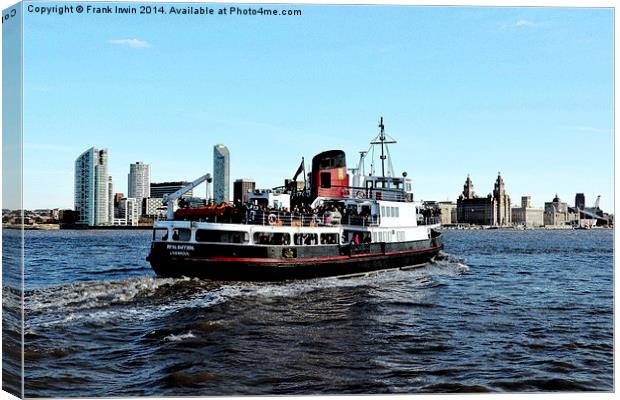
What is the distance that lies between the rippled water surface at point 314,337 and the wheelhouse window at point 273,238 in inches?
79.4

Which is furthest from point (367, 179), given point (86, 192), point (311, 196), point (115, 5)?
point (115, 5)

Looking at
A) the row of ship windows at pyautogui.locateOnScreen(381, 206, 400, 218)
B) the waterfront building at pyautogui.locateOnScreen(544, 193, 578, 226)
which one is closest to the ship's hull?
the row of ship windows at pyautogui.locateOnScreen(381, 206, 400, 218)

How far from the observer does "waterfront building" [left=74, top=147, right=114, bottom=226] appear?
23188mm

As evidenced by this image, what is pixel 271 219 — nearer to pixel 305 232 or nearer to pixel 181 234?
pixel 305 232

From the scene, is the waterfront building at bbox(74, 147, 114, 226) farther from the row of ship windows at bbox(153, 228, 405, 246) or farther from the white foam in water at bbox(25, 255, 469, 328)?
the row of ship windows at bbox(153, 228, 405, 246)

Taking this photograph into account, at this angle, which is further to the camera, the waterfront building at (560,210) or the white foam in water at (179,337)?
the waterfront building at (560,210)

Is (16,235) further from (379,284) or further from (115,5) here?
(379,284)

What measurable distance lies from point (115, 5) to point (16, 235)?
17.0 feet

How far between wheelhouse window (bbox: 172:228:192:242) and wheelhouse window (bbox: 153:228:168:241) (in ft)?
1.62

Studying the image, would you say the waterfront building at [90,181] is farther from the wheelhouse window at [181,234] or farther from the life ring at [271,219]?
the life ring at [271,219]

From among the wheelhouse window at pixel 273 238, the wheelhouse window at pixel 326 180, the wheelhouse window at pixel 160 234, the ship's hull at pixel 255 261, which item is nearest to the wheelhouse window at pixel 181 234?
the wheelhouse window at pixel 160 234

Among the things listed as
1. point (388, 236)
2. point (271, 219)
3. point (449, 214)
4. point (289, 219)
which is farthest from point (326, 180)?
point (449, 214)

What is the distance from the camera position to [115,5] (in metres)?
14.8

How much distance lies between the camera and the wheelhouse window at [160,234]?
30766 millimetres
